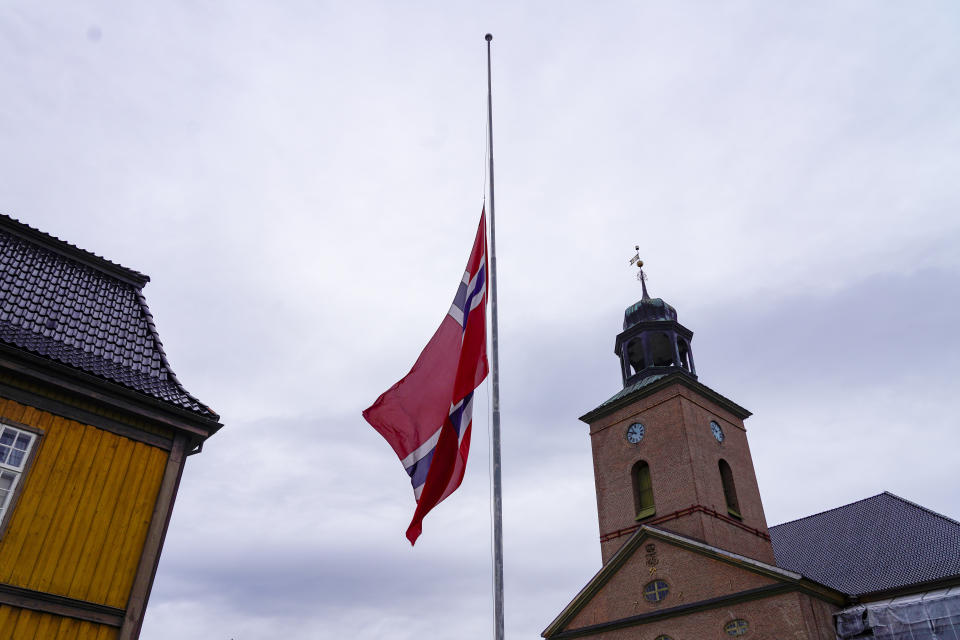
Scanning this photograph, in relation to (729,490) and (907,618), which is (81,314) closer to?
(907,618)

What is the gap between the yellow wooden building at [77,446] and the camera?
10258 mm

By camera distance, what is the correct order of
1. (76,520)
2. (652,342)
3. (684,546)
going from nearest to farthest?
(76,520) → (684,546) → (652,342)

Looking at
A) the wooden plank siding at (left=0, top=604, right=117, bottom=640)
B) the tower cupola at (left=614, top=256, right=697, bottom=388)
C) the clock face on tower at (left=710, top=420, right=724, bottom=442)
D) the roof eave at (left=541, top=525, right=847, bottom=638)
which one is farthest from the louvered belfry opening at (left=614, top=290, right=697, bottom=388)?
the wooden plank siding at (left=0, top=604, right=117, bottom=640)

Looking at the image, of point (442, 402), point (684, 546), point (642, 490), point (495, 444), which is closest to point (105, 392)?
point (442, 402)

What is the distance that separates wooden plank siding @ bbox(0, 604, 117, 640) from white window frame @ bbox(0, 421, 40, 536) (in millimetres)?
1249

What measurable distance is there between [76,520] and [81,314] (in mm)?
4366

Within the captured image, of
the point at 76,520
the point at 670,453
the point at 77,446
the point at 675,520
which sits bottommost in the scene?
the point at 76,520

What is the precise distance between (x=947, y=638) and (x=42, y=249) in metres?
28.0

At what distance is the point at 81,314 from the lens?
43.3ft

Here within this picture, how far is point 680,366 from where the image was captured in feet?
106

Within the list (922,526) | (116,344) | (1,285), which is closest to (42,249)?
(1,285)

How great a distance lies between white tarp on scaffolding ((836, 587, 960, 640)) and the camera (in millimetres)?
21625

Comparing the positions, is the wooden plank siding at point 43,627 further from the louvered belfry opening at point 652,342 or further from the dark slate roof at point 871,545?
the louvered belfry opening at point 652,342

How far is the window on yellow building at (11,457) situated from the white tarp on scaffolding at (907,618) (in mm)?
24775
